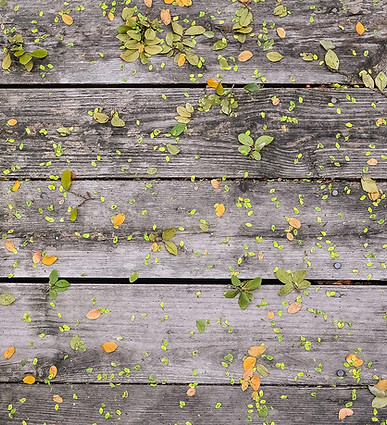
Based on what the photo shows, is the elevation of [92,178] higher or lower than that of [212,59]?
lower

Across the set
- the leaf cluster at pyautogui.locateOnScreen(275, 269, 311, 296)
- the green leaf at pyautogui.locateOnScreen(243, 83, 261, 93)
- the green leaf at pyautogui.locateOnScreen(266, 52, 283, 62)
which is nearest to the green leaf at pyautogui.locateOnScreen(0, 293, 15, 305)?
the leaf cluster at pyautogui.locateOnScreen(275, 269, 311, 296)

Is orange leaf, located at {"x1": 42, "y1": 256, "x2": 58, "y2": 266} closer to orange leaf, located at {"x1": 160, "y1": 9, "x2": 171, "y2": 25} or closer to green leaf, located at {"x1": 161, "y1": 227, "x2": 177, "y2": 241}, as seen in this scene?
green leaf, located at {"x1": 161, "y1": 227, "x2": 177, "y2": 241}

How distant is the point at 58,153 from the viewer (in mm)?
1699

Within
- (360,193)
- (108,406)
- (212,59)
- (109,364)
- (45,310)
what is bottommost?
(108,406)

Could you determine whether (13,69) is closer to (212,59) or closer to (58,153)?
(58,153)

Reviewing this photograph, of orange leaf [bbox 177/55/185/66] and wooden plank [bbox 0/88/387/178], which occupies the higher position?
orange leaf [bbox 177/55/185/66]

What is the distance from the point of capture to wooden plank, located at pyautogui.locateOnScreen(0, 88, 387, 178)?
66.1 inches

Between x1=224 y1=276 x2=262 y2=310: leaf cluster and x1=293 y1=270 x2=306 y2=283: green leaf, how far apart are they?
122mm

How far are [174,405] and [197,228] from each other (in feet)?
2.05

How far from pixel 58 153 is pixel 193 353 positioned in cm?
85

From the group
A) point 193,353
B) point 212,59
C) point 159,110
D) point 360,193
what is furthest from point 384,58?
point 193,353

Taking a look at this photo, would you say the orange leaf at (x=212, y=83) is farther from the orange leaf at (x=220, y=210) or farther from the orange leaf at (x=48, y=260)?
the orange leaf at (x=48, y=260)

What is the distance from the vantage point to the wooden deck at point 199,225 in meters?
1.66

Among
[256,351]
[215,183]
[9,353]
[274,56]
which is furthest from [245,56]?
[9,353]
